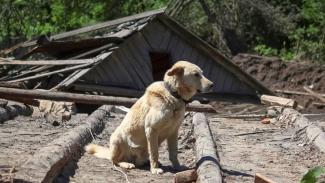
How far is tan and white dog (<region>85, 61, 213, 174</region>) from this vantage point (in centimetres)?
791

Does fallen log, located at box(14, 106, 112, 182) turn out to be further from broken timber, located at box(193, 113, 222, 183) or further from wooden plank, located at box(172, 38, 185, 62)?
wooden plank, located at box(172, 38, 185, 62)

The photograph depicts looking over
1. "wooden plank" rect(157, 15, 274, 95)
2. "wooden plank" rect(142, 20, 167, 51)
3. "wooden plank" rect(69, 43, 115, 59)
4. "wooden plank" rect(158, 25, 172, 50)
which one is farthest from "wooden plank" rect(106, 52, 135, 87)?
"wooden plank" rect(157, 15, 274, 95)

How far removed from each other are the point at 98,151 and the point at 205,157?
1529mm

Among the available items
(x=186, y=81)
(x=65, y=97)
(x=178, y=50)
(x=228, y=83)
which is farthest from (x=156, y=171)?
(x=228, y=83)

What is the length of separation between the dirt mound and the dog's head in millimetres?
15792

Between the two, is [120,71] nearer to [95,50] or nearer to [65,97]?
[95,50]

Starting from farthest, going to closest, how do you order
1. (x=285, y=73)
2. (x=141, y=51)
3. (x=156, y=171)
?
(x=285, y=73) < (x=141, y=51) < (x=156, y=171)

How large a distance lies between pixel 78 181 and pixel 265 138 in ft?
18.1

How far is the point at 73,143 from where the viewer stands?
8492 millimetres

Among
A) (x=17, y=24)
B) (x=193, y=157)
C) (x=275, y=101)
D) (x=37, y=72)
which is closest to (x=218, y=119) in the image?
(x=275, y=101)

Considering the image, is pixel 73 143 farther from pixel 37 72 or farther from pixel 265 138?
pixel 37 72

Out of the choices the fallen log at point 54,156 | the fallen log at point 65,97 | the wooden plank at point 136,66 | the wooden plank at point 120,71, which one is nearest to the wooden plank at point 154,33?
the wooden plank at point 136,66

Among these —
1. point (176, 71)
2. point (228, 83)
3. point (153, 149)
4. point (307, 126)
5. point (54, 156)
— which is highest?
point (176, 71)

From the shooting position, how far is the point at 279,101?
17.7m
